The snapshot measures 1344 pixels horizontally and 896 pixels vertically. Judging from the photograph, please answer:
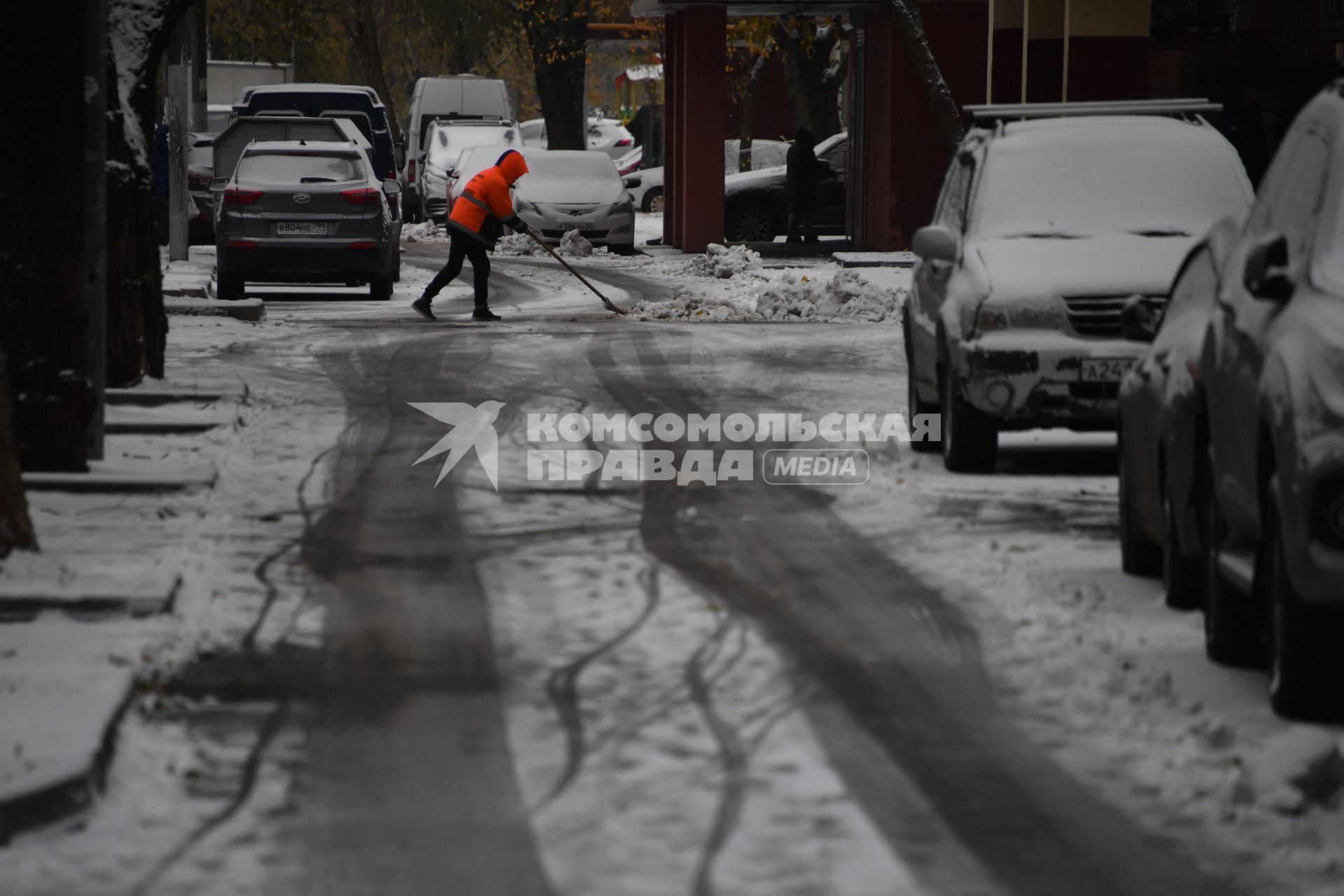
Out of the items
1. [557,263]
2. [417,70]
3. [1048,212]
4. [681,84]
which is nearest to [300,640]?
[1048,212]

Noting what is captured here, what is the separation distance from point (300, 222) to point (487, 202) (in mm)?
3234

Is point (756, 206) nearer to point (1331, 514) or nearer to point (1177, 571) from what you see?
point (1177, 571)

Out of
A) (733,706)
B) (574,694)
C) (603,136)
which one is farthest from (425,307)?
(603,136)

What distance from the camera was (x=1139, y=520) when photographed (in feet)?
27.1

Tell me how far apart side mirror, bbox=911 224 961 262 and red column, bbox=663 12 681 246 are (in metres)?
23.3

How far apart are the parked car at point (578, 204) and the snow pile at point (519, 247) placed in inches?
10.0

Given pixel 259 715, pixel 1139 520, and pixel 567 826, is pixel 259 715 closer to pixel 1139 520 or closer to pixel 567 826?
pixel 567 826

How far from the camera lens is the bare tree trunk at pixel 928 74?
26766mm

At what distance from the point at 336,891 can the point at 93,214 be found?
6209 millimetres

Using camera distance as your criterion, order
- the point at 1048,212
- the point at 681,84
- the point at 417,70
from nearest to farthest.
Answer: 1. the point at 1048,212
2. the point at 681,84
3. the point at 417,70

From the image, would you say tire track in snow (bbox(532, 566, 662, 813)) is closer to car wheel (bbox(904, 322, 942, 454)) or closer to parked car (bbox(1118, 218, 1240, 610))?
parked car (bbox(1118, 218, 1240, 610))

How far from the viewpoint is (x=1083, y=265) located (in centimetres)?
1119

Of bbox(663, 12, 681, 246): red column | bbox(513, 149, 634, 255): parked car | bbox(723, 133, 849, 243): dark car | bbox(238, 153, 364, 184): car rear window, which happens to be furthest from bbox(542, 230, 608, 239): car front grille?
bbox(238, 153, 364, 184): car rear window

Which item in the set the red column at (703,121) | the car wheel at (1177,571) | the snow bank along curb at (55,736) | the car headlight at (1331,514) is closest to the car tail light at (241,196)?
the red column at (703,121)
